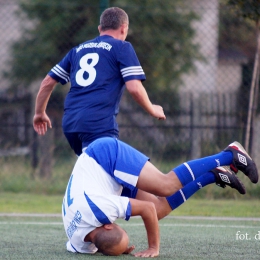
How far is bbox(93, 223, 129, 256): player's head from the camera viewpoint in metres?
4.41

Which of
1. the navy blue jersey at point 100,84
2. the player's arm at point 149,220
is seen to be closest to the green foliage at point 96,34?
the navy blue jersey at point 100,84

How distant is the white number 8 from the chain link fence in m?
4.19

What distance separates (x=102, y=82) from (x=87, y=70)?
6.7 inches

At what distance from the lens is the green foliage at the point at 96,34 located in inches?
476

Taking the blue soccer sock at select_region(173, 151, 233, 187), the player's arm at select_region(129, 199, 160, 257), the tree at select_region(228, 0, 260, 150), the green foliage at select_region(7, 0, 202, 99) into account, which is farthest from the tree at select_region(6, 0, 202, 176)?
the player's arm at select_region(129, 199, 160, 257)

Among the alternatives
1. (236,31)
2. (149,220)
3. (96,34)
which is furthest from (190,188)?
(96,34)

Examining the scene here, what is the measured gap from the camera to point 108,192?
459 centimetres

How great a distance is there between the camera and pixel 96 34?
1230 centimetres

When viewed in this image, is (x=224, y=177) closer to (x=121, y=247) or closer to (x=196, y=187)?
(x=196, y=187)

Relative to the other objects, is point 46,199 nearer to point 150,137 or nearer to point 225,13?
point 150,137

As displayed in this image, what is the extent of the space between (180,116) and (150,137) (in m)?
0.56

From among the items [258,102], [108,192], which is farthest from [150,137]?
[108,192]

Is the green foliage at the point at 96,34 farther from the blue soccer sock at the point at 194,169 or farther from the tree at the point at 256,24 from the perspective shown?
the blue soccer sock at the point at 194,169

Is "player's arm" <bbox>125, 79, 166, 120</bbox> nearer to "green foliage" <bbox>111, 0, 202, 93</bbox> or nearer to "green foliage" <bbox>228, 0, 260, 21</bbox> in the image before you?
"green foliage" <bbox>228, 0, 260, 21</bbox>
